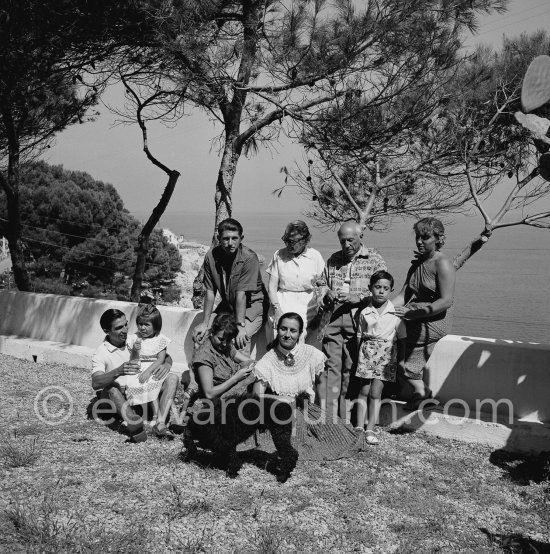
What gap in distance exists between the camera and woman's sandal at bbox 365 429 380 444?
15.2 feet

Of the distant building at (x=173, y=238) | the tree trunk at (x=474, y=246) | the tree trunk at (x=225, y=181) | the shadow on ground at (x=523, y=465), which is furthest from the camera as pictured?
the distant building at (x=173, y=238)

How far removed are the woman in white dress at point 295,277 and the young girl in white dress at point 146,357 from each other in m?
0.91

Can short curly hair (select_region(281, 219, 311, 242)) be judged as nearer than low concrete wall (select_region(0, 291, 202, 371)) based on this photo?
Yes

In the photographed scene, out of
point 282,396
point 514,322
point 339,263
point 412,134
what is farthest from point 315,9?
point 514,322

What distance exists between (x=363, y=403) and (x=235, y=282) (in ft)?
4.45

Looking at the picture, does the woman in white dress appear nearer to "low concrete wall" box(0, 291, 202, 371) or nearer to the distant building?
"low concrete wall" box(0, 291, 202, 371)

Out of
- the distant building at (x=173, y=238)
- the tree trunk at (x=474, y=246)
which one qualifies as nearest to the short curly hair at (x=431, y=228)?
the tree trunk at (x=474, y=246)

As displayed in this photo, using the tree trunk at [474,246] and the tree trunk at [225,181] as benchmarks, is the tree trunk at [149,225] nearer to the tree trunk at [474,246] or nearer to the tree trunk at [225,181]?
the tree trunk at [225,181]

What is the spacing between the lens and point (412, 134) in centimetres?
837

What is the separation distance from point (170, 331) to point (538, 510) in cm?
394

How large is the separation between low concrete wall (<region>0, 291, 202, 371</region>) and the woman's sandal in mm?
2526

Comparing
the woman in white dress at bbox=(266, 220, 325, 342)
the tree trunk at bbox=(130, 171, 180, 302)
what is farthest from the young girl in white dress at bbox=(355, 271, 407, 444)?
the tree trunk at bbox=(130, 171, 180, 302)

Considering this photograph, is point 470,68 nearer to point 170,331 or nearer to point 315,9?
point 315,9

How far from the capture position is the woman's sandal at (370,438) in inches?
182
